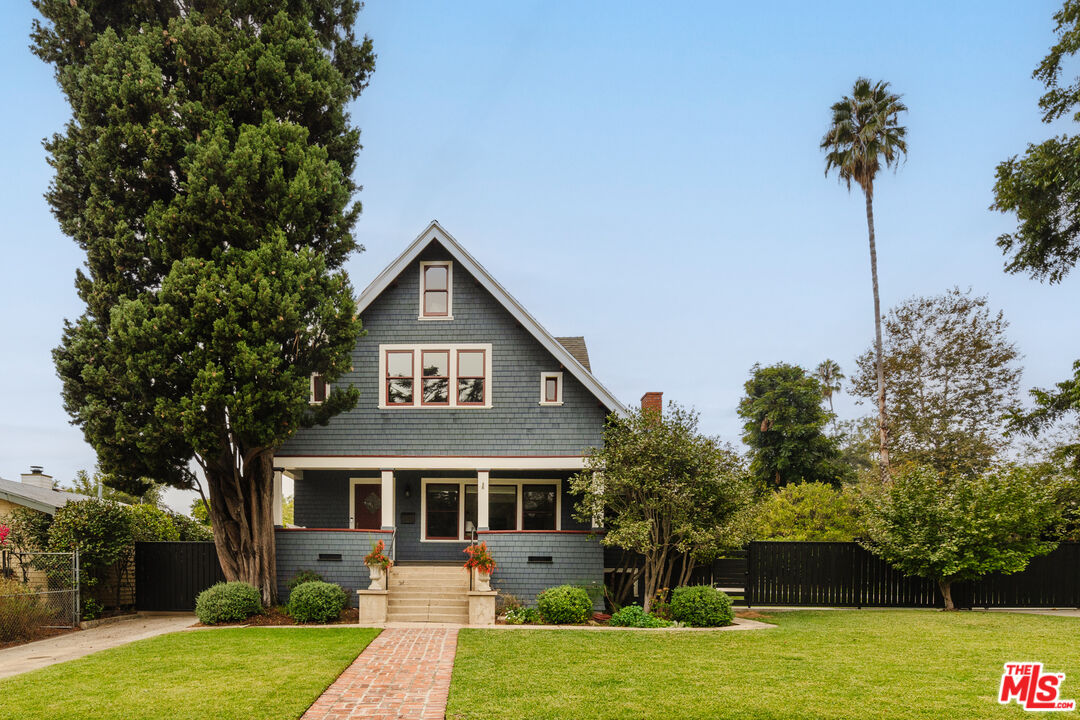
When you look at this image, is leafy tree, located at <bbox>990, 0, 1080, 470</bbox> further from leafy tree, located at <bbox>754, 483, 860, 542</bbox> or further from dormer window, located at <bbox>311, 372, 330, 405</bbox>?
dormer window, located at <bbox>311, 372, 330, 405</bbox>

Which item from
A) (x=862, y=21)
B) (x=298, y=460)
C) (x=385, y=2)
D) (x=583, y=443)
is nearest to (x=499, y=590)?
(x=583, y=443)

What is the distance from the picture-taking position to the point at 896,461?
94.4 feet

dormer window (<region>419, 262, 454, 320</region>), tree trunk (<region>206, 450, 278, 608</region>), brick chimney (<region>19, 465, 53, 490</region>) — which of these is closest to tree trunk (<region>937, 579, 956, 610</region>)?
dormer window (<region>419, 262, 454, 320</region>)

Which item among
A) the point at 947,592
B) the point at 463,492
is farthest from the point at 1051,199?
the point at 463,492

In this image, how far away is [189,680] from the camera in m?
8.79

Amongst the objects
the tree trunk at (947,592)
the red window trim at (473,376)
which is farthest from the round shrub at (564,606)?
the tree trunk at (947,592)

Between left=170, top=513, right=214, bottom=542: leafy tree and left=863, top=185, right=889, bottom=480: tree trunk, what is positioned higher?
left=863, top=185, right=889, bottom=480: tree trunk

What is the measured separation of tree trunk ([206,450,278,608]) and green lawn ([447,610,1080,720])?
5.57m

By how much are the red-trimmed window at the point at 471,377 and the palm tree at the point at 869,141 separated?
16.8 meters

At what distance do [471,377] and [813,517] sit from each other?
53.8 feet

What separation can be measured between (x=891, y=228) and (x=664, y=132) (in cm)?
1098

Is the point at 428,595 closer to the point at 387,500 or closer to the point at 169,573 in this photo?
the point at 387,500

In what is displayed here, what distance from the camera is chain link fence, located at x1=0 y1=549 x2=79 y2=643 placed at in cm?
1283

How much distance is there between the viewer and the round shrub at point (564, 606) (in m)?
14.5
